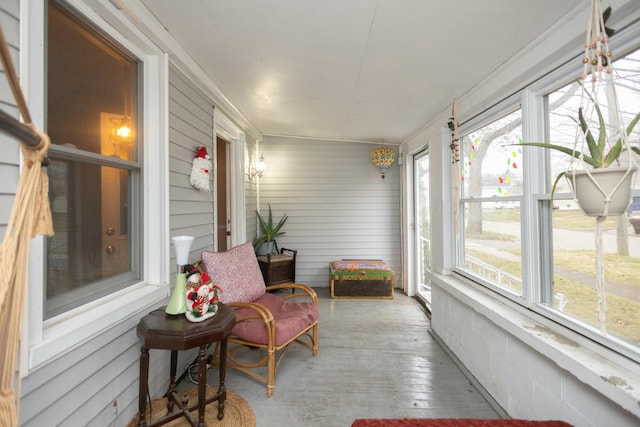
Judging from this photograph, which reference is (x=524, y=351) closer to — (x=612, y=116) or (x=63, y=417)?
(x=612, y=116)

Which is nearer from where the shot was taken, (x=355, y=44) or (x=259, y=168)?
(x=355, y=44)

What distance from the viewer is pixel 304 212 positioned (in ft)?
15.1

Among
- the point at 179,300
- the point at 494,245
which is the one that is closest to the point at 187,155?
the point at 179,300

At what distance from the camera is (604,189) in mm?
943

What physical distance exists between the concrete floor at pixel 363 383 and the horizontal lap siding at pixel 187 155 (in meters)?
1.15

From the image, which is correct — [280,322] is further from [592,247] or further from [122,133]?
[592,247]

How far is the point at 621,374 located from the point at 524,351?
0.50 meters

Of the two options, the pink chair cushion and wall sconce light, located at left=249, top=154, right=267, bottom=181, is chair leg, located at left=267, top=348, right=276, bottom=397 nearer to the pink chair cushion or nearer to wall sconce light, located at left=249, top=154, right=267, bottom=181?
the pink chair cushion

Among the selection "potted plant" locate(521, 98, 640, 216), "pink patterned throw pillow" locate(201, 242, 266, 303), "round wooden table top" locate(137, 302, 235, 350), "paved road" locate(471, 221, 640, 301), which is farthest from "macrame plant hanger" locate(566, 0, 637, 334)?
"pink patterned throw pillow" locate(201, 242, 266, 303)

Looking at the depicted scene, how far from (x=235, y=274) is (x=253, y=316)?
487 millimetres

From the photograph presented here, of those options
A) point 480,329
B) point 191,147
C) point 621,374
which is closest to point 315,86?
point 191,147

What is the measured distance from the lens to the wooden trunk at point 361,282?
4020mm

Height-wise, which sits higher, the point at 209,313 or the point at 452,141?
the point at 452,141

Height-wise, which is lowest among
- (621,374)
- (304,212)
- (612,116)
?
(621,374)
